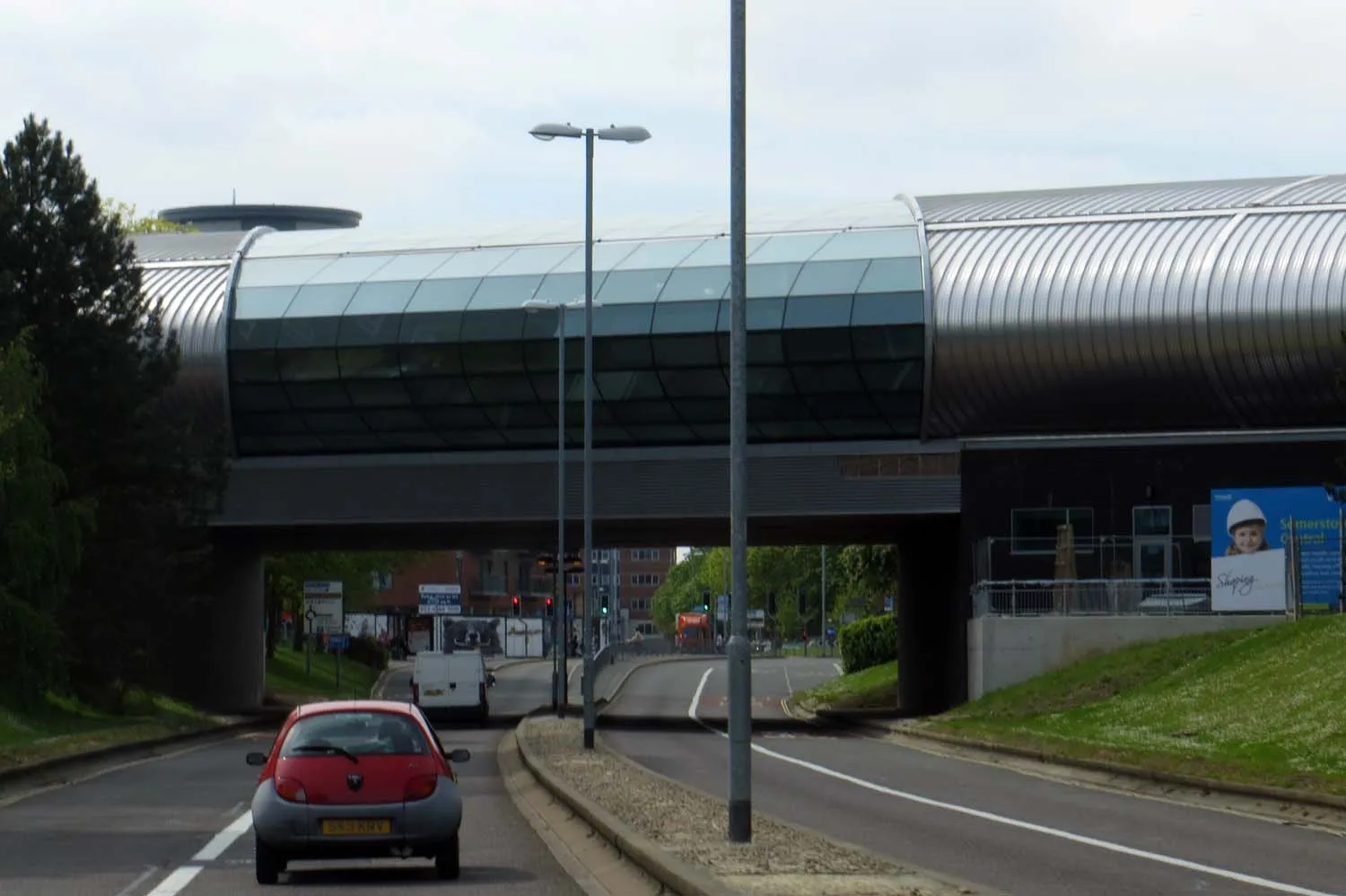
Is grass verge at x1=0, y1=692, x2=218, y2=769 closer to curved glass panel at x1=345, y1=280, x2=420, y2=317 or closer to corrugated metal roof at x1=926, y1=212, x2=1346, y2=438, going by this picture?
curved glass panel at x1=345, y1=280, x2=420, y2=317

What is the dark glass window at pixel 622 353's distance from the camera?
55.5 meters

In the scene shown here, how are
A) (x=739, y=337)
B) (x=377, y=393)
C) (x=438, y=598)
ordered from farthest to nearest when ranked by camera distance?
(x=438, y=598) → (x=377, y=393) → (x=739, y=337)

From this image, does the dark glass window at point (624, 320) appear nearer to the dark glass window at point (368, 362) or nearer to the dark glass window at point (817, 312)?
the dark glass window at point (817, 312)

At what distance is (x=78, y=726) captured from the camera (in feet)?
142

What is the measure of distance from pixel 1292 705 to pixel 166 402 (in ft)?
114

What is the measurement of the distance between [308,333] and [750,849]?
43.6m

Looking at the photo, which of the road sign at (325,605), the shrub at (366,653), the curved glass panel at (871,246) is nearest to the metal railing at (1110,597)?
the curved glass panel at (871,246)

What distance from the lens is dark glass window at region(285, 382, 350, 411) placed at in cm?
5756

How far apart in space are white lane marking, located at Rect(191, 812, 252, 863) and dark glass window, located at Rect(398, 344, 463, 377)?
3372 centimetres

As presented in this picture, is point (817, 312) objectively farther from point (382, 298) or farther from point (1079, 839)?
point (1079, 839)

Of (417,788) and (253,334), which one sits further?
(253,334)

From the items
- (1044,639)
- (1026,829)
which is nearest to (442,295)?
(1044,639)

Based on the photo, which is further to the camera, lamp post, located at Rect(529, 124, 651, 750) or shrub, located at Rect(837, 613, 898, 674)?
shrub, located at Rect(837, 613, 898, 674)

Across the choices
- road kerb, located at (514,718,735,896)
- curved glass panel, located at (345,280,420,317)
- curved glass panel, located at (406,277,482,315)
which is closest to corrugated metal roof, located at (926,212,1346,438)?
curved glass panel, located at (406,277,482,315)
